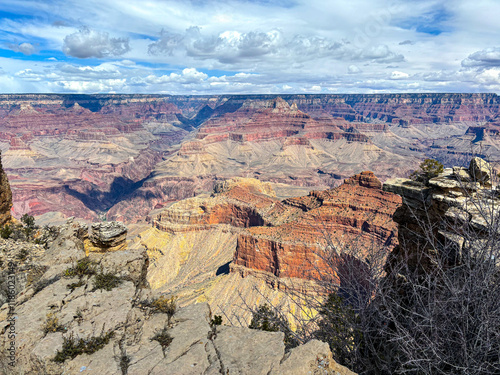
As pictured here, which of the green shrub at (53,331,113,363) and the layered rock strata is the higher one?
the green shrub at (53,331,113,363)

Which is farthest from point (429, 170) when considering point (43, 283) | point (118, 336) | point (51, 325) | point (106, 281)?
point (43, 283)

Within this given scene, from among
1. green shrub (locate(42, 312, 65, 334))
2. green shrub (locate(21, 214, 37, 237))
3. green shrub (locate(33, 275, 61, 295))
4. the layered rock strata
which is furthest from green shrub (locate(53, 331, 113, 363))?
the layered rock strata

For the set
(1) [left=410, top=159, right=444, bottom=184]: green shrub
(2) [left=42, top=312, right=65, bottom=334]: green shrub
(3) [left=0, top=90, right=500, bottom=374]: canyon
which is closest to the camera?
(3) [left=0, top=90, right=500, bottom=374]: canyon

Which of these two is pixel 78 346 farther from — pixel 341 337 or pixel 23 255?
pixel 23 255

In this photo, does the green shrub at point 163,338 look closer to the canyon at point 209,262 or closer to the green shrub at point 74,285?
the canyon at point 209,262

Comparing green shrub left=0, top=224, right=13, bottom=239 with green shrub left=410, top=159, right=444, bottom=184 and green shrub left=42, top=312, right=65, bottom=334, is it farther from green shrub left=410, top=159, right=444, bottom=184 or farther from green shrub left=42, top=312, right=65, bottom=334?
green shrub left=410, top=159, right=444, bottom=184
